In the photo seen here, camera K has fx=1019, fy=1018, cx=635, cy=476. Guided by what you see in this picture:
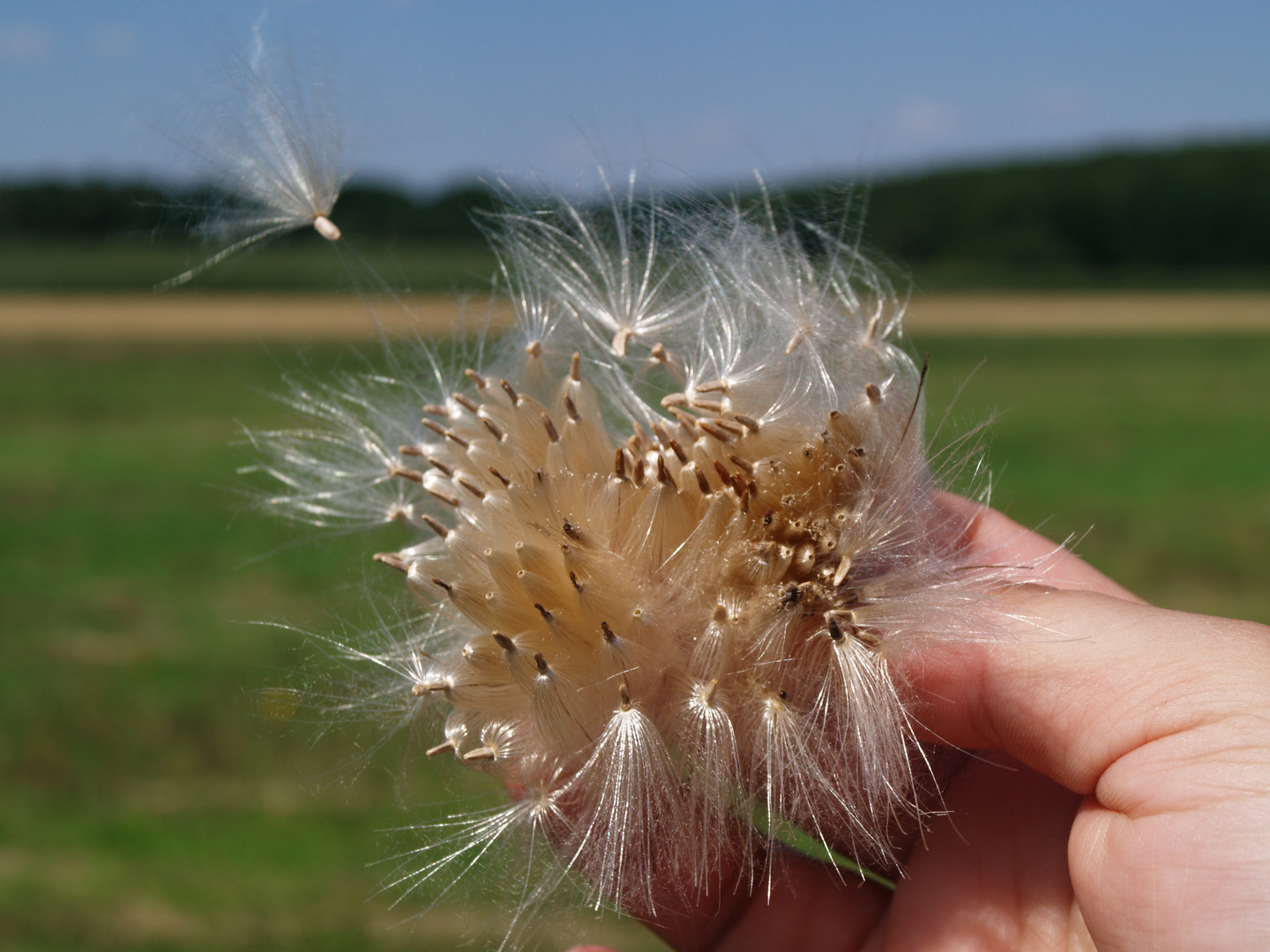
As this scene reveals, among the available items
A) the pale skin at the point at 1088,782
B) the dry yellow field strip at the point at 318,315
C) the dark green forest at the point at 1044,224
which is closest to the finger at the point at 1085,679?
the pale skin at the point at 1088,782

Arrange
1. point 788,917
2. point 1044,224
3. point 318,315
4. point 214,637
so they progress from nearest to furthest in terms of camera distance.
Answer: point 788,917
point 214,637
point 318,315
point 1044,224

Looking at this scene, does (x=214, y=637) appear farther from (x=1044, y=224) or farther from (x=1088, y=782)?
(x=1044, y=224)

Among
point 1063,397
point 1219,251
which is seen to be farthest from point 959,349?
point 1219,251

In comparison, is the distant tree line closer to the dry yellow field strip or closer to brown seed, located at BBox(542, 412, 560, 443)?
the dry yellow field strip

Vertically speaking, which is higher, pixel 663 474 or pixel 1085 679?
pixel 663 474

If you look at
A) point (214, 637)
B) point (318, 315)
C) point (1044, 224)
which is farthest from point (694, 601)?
point (1044, 224)

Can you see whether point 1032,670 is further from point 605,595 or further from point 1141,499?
point 1141,499

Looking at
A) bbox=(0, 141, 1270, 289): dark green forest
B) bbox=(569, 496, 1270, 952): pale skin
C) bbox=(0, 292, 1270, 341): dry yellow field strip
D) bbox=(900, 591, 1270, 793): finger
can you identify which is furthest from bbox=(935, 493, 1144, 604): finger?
bbox=(0, 141, 1270, 289): dark green forest
